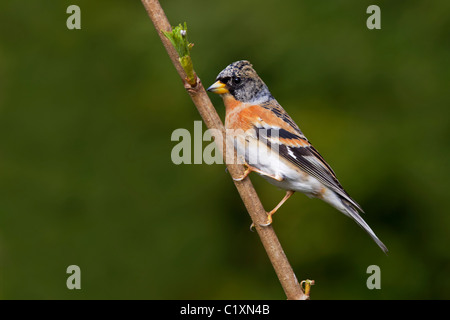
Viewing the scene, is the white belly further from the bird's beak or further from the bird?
the bird's beak

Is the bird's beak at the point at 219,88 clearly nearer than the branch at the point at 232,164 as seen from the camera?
No

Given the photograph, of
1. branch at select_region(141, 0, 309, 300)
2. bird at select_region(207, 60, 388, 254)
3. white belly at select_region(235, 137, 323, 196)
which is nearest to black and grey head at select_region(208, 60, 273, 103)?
bird at select_region(207, 60, 388, 254)

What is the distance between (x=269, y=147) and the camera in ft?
9.75

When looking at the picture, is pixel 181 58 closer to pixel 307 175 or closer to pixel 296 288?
pixel 296 288

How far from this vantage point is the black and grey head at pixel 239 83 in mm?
2977

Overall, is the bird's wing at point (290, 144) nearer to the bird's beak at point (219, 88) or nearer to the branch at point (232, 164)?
the bird's beak at point (219, 88)

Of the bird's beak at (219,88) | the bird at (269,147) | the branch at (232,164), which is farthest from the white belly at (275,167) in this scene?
the branch at (232,164)

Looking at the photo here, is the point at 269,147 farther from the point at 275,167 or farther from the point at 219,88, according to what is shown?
the point at 219,88

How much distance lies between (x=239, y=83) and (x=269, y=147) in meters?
0.41

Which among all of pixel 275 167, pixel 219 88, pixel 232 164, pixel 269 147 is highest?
pixel 219 88

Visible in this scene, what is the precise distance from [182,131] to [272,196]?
35.0 inches

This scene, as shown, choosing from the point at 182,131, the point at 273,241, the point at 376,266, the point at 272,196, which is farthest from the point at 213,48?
the point at 273,241

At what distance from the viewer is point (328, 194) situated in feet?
9.87

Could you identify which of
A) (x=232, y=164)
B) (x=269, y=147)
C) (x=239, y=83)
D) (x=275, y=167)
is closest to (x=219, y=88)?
(x=239, y=83)
